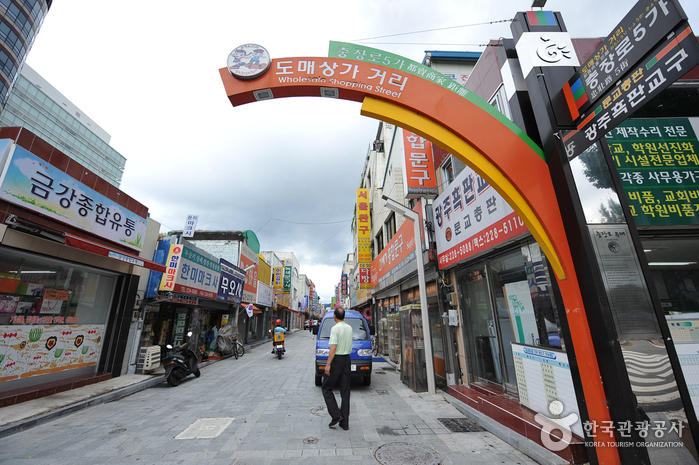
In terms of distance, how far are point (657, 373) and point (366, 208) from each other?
1616 centimetres

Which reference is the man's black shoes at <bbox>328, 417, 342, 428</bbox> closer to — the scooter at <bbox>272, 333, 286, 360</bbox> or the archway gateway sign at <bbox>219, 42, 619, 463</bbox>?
the archway gateway sign at <bbox>219, 42, 619, 463</bbox>

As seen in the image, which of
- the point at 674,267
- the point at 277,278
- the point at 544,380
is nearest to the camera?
the point at 544,380

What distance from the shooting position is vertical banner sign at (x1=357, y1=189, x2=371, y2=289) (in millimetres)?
18413

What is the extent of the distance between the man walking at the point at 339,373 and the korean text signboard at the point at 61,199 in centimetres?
681

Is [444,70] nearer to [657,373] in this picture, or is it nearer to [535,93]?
[535,93]

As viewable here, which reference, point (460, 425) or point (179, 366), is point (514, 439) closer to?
point (460, 425)

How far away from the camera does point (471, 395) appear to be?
18.5ft

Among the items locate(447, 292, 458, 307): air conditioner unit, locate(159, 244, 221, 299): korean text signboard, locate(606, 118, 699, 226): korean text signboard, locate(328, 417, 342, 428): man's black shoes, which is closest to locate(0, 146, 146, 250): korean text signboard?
locate(159, 244, 221, 299): korean text signboard

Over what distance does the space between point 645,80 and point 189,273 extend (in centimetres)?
1313

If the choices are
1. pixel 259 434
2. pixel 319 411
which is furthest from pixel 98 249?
pixel 319 411

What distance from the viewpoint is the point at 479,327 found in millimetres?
6430

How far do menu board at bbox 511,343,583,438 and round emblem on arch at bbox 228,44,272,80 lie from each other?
673cm

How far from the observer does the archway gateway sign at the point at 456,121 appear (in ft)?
11.4

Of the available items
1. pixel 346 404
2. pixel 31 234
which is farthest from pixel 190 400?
pixel 31 234
